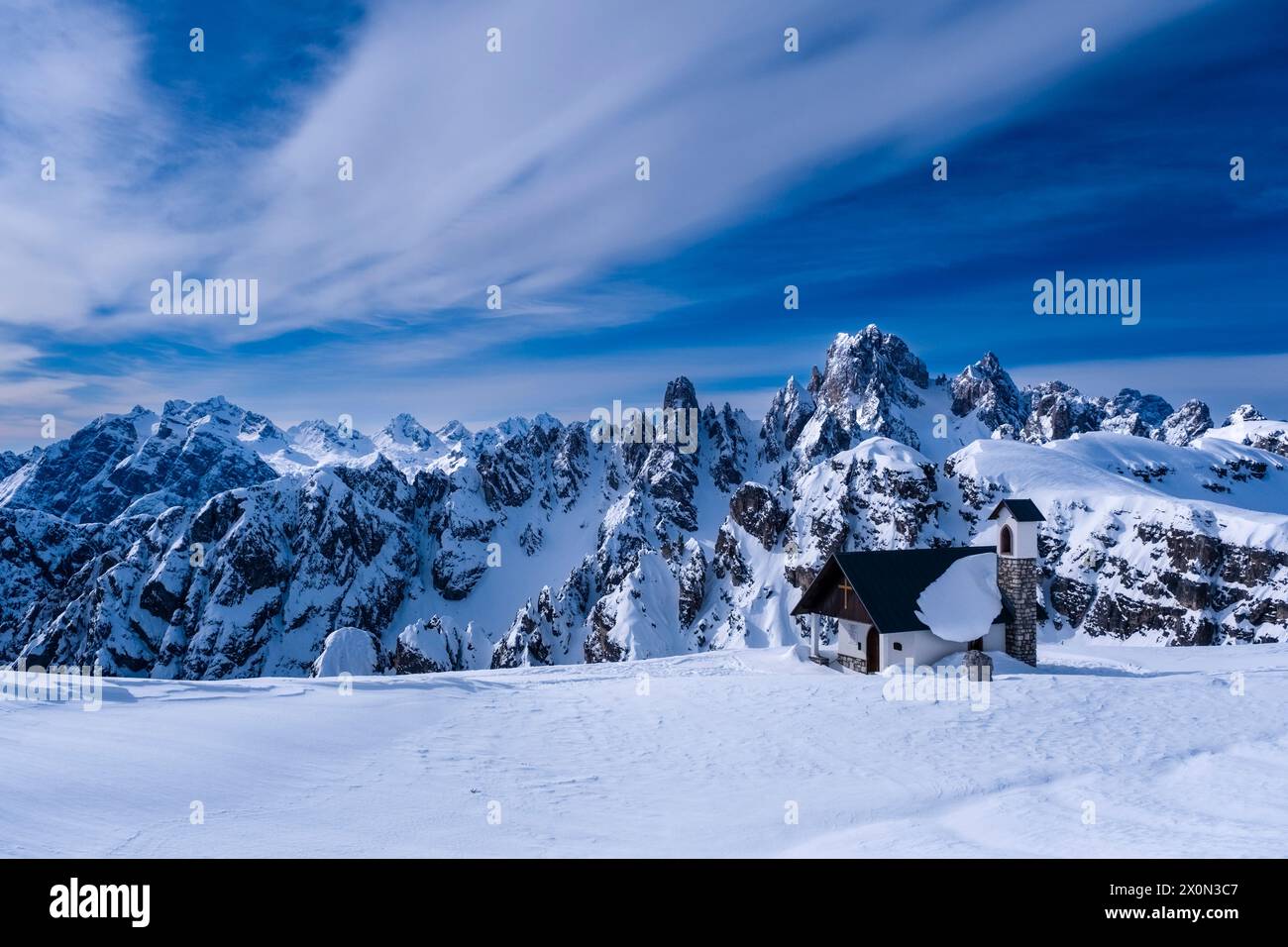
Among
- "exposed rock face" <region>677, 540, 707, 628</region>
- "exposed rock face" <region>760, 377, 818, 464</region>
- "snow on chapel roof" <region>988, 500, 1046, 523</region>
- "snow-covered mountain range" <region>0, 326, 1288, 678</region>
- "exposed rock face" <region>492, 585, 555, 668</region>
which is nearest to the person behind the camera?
"snow on chapel roof" <region>988, 500, 1046, 523</region>

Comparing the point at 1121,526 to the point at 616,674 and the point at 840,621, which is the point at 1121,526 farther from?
the point at 616,674

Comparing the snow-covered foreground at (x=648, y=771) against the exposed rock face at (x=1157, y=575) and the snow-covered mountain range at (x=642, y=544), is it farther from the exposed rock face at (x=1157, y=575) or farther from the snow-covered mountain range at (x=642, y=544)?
the snow-covered mountain range at (x=642, y=544)

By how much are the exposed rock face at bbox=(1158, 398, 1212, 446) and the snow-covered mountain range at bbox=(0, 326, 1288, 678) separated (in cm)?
→ 61

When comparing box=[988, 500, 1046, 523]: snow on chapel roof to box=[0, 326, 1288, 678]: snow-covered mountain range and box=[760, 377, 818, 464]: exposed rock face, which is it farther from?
box=[760, 377, 818, 464]: exposed rock face

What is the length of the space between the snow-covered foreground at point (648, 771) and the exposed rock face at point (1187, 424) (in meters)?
203

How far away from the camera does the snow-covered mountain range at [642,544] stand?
245 ft

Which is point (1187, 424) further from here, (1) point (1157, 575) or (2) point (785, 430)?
(1) point (1157, 575)

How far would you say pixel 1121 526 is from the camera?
3031 inches

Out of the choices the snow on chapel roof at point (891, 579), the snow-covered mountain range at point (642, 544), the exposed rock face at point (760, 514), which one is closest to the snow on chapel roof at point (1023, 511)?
the snow on chapel roof at point (891, 579)

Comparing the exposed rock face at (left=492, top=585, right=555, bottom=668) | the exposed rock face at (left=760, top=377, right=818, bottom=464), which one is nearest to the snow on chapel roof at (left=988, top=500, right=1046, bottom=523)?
the exposed rock face at (left=492, top=585, right=555, bottom=668)

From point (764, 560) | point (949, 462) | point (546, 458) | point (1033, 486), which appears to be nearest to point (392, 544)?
point (546, 458)

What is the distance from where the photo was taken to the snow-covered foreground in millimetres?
9625

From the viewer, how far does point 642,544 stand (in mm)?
132125

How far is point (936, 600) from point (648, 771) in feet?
61.6
